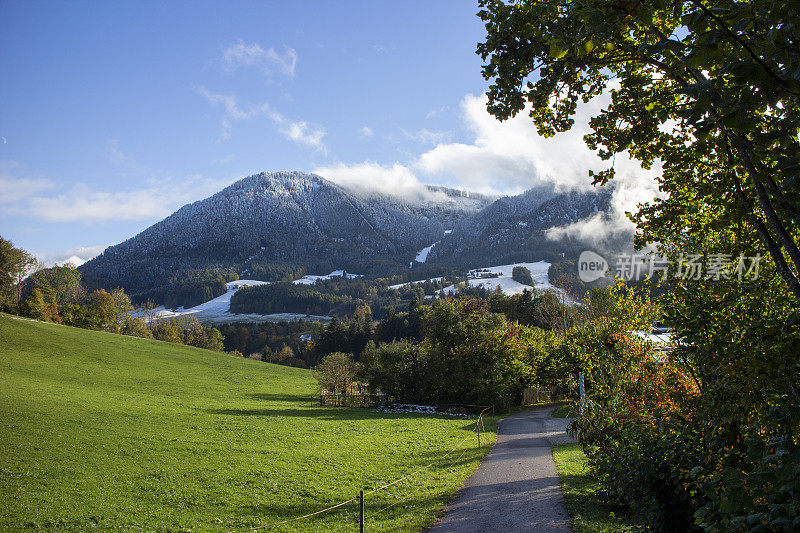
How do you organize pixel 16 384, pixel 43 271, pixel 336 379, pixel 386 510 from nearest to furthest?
pixel 386 510 < pixel 16 384 < pixel 336 379 < pixel 43 271

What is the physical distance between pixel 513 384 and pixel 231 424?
23.4 metres

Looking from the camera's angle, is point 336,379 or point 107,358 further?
point 107,358

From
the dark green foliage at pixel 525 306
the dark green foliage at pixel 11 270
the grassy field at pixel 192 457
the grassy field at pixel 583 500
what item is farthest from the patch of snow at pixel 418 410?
the dark green foliage at pixel 11 270

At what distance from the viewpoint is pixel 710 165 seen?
499cm

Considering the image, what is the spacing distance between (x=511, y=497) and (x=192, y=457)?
1345 cm

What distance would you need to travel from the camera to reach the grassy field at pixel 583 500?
881 centimetres

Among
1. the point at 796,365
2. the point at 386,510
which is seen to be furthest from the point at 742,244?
the point at 386,510

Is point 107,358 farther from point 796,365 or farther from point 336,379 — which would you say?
point 796,365

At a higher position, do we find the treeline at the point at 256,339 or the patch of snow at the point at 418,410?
the treeline at the point at 256,339

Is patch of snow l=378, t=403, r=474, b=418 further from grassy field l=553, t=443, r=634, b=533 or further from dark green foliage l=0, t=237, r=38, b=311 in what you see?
dark green foliage l=0, t=237, r=38, b=311

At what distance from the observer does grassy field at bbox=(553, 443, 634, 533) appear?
881 centimetres

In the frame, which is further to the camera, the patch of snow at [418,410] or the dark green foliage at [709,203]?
the patch of snow at [418,410]

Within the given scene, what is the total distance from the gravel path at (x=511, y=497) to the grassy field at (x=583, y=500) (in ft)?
0.77

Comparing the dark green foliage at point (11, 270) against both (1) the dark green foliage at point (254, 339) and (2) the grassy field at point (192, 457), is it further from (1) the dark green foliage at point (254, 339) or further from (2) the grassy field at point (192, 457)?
(1) the dark green foliage at point (254, 339)
